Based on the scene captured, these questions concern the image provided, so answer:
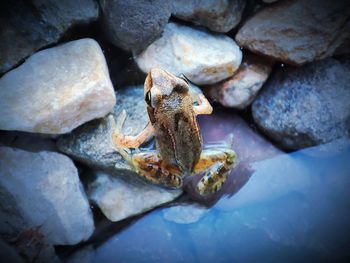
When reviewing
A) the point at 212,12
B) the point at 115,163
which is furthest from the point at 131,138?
the point at 212,12

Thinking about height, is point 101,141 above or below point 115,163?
above

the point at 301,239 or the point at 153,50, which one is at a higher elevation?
the point at 153,50

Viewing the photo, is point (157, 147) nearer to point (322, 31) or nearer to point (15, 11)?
point (15, 11)

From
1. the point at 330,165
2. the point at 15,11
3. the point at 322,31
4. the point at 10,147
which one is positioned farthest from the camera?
the point at 330,165

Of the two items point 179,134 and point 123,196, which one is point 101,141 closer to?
point 123,196

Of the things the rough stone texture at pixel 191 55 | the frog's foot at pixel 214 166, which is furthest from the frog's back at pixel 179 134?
the rough stone texture at pixel 191 55

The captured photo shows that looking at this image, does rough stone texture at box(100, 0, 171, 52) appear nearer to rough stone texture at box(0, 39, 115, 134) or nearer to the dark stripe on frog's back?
rough stone texture at box(0, 39, 115, 134)

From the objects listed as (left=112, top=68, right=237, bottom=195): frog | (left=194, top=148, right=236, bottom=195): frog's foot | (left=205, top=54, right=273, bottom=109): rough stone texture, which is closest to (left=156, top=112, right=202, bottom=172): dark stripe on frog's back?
(left=112, top=68, right=237, bottom=195): frog

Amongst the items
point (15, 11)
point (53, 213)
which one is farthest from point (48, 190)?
point (15, 11)
